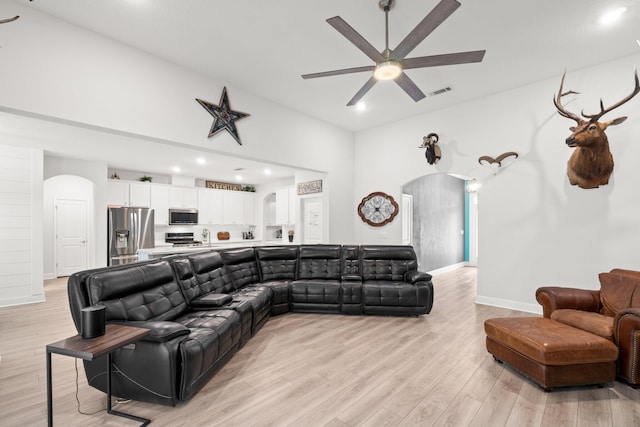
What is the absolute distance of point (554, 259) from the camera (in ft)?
13.8

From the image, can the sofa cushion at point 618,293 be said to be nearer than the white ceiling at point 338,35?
Yes

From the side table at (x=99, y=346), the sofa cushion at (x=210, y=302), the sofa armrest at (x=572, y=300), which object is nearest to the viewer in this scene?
the side table at (x=99, y=346)

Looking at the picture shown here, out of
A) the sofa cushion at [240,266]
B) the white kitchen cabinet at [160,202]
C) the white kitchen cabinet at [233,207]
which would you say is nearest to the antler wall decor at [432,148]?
the sofa cushion at [240,266]

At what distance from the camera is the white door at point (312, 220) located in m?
6.30

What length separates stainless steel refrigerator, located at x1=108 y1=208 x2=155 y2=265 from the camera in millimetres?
7219

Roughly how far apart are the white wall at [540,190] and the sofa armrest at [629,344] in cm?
190

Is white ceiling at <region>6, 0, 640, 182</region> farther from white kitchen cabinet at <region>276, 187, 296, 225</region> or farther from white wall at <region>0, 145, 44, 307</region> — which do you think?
white kitchen cabinet at <region>276, 187, 296, 225</region>

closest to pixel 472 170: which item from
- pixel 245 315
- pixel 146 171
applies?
pixel 245 315

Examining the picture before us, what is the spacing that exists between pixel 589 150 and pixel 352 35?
3.33m

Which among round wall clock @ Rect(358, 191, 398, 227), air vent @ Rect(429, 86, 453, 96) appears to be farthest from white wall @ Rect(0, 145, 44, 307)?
air vent @ Rect(429, 86, 453, 96)

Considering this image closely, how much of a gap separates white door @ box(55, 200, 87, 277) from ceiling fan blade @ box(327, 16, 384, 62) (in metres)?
7.69

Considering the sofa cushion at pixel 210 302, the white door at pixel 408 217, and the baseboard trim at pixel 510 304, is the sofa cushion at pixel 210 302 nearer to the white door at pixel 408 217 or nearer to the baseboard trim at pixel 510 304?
the baseboard trim at pixel 510 304

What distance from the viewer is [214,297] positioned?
3.18 metres

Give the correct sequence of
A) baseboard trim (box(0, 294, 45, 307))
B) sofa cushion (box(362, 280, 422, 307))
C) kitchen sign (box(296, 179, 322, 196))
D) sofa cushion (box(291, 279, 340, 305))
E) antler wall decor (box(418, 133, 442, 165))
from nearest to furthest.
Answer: sofa cushion (box(362, 280, 422, 307)) → sofa cushion (box(291, 279, 340, 305)) → baseboard trim (box(0, 294, 45, 307)) → antler wall decor (box(418, 133, 442, 165)) → kitchen sign (box(296, 179, 322, 196))
